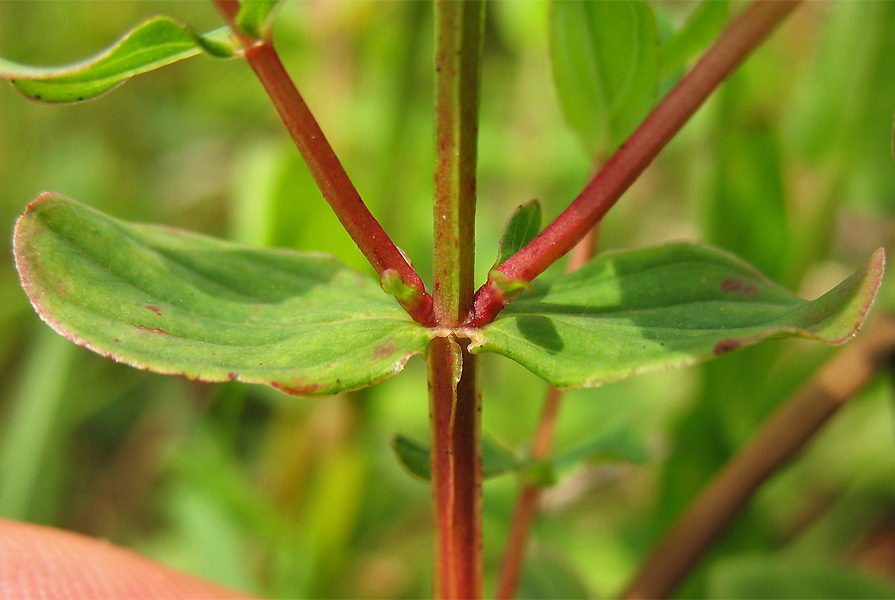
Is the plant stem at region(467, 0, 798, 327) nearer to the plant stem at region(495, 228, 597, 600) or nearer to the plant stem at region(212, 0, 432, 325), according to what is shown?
the plant stem at region(212, 0, 432, 325)

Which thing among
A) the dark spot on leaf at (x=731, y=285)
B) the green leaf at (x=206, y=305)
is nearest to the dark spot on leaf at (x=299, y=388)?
the green leaf at (x=206, y=305)

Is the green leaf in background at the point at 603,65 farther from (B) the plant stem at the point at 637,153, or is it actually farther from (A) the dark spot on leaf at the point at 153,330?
(A) the dark spot on leaf at the point at 153,330

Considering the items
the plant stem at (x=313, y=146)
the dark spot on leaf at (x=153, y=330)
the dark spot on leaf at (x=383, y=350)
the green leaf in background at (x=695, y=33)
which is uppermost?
the green leaf in background at (x=695, y=33)

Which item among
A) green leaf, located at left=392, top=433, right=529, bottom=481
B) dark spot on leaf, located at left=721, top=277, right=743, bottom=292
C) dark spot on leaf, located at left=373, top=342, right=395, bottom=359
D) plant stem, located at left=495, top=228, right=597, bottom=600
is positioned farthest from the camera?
plant stem, located at left=495, top=228, right=597, bottom=600

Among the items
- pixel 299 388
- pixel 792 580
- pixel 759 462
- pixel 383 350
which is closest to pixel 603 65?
pixel 383 350

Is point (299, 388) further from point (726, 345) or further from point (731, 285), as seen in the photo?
point (731, 285)

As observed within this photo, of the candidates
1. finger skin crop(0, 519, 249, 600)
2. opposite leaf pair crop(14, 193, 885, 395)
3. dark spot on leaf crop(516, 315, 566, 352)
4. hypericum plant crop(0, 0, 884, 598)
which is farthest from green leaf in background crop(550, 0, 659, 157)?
finger skin crop(0, 519, 249, 600)
